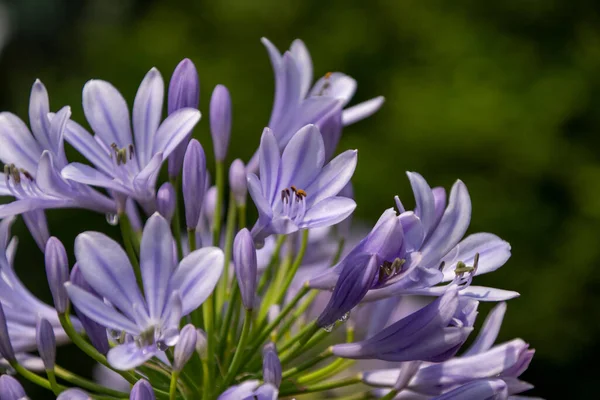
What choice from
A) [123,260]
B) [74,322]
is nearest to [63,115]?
[123,260]

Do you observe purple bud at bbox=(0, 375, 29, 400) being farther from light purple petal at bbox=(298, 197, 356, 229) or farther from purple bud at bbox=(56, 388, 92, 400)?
light purple petal at bbox=(298, 197, 356, 229)

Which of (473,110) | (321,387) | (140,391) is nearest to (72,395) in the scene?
(140,391)

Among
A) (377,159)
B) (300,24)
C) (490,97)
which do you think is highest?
(300,24)

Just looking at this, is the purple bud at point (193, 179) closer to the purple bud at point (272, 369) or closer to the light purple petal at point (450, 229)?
the purple bud at point (272, 369)

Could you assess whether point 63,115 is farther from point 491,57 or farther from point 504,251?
point 491,57

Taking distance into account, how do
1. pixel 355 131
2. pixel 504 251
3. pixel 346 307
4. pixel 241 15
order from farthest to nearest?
pixel 241 15 < pixel 355 131 < pixel 504 251 < pixel 346 307

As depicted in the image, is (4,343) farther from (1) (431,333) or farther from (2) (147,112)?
(1) (431,333)
